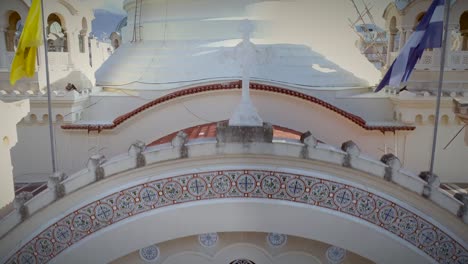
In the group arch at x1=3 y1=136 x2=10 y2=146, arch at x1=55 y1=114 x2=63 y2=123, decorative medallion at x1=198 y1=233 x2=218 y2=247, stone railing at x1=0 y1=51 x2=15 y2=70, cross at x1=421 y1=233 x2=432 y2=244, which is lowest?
decorative medallion at x1=198 y1=233 x2=218 y2=247

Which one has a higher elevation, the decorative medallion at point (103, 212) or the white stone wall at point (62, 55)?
the white stone wall at point (62, 55)

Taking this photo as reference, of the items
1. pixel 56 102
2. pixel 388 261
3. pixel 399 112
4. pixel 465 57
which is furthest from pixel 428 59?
pixel 56 102

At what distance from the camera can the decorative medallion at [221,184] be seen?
4.32 m

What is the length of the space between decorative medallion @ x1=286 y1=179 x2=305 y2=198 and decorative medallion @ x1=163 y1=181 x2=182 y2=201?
122cm

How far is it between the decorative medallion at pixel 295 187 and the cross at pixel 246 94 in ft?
2.44

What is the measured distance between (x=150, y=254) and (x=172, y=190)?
0.88m

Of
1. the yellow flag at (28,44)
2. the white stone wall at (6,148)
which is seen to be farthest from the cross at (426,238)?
the yellow flag at (28,44)

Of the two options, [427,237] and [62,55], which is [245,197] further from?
[62,55]

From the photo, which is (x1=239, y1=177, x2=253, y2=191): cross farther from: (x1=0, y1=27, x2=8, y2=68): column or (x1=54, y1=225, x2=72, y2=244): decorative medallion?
(x1=0, y1=27, x2=8, y2=68): column

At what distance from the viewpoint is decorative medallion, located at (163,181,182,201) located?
4301mm

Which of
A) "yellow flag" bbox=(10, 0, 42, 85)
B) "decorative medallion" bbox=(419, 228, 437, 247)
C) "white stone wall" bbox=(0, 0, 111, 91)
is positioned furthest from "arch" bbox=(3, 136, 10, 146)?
"white stone wall" bbox=(0, 0, 111, 91)

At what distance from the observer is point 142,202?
14.1 feet

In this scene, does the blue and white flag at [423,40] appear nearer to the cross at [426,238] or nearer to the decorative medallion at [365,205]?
the decorative medallion at [365,205]

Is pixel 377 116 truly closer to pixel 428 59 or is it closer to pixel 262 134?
pixel 428 59
